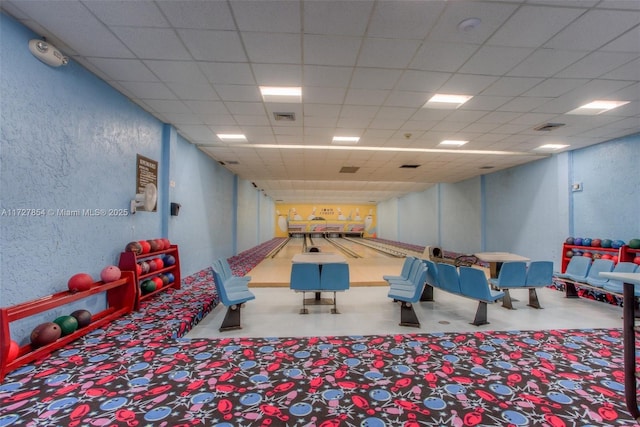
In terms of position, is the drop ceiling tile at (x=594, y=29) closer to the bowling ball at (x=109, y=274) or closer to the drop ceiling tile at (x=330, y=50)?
the drop ceiling tile at (x=330, y=50)

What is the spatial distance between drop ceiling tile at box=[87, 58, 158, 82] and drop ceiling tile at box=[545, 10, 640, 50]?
4192 mm

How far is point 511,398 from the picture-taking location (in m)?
1.95

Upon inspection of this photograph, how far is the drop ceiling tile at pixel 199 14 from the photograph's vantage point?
2.21m

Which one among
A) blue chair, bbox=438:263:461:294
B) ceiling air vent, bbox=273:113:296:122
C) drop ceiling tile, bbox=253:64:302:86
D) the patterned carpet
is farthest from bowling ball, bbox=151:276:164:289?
blue chair, bbox=438:263:461:294

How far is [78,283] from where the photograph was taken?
9.24ft

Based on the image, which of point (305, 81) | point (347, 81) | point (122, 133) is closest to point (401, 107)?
point (347, 81)

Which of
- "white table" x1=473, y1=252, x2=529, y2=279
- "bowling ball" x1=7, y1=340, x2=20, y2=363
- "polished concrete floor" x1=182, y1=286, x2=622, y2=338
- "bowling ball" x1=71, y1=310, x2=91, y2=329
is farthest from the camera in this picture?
"white table" x1=473, y1=252, x2=529, y2=279

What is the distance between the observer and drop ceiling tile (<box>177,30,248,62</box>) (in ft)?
8.44

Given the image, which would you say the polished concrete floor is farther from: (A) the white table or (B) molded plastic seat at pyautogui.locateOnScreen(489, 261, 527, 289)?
(A) the white table

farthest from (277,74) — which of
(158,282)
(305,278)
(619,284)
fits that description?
(619,284)

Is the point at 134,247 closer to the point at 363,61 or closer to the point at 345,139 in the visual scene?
the point at 363,61

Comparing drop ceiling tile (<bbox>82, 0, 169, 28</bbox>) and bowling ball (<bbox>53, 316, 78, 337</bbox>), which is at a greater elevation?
drop ceiling tile (<bbox>82, 0, 169, 28</bbox>)

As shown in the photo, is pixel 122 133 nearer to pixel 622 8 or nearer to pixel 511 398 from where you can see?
pixel 511 398

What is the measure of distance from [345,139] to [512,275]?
3714mm
